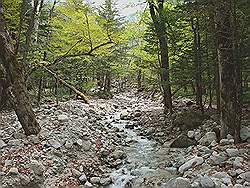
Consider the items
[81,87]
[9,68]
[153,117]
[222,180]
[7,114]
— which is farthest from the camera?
[81,87]

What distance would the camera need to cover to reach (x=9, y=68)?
6422 millimetres

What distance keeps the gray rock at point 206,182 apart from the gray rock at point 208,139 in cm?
198

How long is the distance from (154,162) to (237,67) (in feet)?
8.45

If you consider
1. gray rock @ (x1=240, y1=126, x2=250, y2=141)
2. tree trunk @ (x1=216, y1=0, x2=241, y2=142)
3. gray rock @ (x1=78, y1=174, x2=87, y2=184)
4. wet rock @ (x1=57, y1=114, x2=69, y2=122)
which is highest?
tree trunk @ (x1=216, y1=0, x2=241, y2=142)

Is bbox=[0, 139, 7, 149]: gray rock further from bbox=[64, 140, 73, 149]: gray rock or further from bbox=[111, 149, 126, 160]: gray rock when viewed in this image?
bbox=[111, 149, 126, 160]: gray rock

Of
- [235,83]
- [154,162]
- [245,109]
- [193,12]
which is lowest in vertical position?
[154,162]

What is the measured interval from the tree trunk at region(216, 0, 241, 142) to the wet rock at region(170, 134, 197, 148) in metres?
1.23

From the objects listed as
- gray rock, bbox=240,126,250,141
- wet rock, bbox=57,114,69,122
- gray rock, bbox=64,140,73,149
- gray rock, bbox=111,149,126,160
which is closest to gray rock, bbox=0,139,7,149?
gray rock, bbox=64,140,73,149

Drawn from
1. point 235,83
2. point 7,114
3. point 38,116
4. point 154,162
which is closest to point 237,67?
point 235,83

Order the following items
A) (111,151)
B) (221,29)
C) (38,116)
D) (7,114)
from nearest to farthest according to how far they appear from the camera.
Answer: (221,29) < (111,151) < (38,116) < (7,114)

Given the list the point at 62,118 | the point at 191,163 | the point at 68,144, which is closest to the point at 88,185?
the point at 68,144

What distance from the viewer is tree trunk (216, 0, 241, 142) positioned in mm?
5934

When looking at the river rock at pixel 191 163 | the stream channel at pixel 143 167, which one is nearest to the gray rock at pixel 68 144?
the stream channel at pixel 143 167

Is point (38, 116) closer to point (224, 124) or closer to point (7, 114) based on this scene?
point (7, 114)
